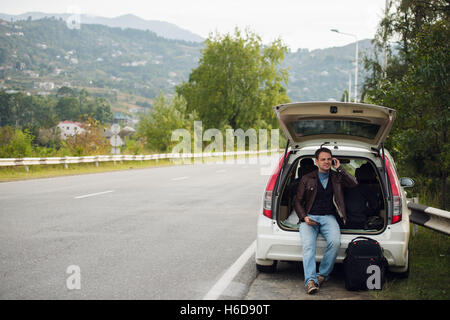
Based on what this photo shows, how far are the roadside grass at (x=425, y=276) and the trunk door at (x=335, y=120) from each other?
5.16 feet

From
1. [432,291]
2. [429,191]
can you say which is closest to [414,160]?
[429,191]

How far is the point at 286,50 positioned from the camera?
6594 cm


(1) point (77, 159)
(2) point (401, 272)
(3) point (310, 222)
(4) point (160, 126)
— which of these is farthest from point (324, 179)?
(4) point (160, 126)

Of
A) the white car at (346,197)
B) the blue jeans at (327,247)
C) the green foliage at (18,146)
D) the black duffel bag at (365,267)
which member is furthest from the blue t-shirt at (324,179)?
the green foliage at (18,146)

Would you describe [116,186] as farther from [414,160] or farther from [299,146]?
[299,146]

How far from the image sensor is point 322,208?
6176 millimetres

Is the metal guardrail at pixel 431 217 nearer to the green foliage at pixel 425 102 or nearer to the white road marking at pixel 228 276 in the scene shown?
the green foliage at pixel 425 102

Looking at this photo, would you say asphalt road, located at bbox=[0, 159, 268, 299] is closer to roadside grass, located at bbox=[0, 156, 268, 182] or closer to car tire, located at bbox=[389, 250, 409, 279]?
car tire, located at bbox=[389, 250, 409, 279]

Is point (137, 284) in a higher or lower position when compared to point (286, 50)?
lower

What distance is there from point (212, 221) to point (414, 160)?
16.2 feet

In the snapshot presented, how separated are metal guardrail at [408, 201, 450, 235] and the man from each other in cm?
114

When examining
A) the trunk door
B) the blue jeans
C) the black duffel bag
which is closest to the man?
the blue jeans

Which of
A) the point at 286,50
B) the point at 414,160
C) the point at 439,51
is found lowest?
the point at 414,160

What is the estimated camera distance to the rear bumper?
579 centimetres
